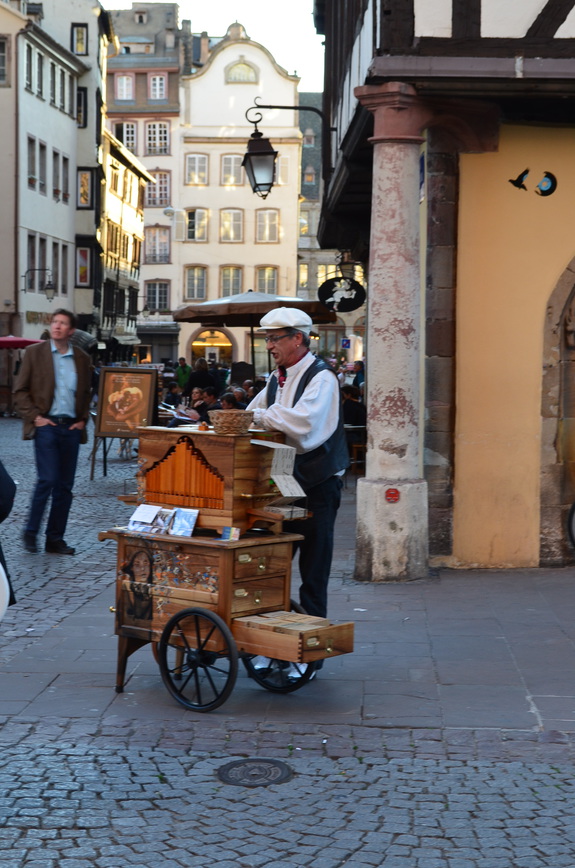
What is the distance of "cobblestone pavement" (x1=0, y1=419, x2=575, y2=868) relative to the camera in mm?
4441

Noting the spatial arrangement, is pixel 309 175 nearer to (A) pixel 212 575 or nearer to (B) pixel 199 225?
(B) pixel 199 225

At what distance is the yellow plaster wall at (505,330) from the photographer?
33.8ft

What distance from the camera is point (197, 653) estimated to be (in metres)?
6.04

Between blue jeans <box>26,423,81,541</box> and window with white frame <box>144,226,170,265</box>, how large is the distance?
6367 cm

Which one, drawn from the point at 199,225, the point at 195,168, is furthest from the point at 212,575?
the point at 195,168

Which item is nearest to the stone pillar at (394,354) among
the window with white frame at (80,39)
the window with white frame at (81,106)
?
the window with white frame at (81,106)

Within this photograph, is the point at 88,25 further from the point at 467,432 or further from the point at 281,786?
the point at 281,786

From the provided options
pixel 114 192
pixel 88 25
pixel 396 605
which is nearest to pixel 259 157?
pixel 396 605

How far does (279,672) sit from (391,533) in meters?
3.31

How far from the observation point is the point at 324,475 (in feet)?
21.9

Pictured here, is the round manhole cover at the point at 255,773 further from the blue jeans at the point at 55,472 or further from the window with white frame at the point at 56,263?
the window with white frame at the point at 56,263

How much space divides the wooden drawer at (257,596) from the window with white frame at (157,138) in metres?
70.4

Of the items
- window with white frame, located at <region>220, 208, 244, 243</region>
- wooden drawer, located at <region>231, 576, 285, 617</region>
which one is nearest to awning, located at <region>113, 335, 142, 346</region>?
window with white frame, located at <region>220, 208, 244, 243</region>

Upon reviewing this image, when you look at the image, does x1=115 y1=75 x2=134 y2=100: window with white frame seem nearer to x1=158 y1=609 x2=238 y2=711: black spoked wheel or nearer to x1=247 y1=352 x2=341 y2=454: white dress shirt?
x1=247 y1=352 x2=341 y2=454: white dress shirt
